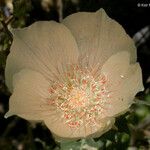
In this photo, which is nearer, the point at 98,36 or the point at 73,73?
the point at 98,36

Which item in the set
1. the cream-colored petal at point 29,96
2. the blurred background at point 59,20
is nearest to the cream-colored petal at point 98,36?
the cream-colored petal at point 29,96

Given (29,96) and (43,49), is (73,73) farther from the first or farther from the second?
(29,96)

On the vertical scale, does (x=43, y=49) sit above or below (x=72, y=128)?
above

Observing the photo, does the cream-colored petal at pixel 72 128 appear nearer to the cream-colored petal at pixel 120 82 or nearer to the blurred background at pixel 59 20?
the cream-colored petal at pixel 120 82

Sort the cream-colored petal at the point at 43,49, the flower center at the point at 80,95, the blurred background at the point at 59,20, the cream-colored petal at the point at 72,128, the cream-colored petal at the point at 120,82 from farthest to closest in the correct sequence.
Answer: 1. the blurred background at the point at 59,20
2. the flower center at the point at 80,95
3. the cream-colored petal at the point at 43,49
4. the cream-colored petal at the point at 120,82
5. the cream-colored petal at the point at 72,128

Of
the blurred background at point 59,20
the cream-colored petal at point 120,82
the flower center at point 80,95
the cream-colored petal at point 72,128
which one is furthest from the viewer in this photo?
the blurred background at point 59,20

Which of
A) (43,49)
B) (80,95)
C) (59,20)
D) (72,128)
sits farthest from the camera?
(59,20)

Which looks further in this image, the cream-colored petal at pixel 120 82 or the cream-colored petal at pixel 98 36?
the cream-colored petal at pixel 98 36

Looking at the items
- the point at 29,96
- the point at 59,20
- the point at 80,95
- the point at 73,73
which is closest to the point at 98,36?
the point at 73,73
